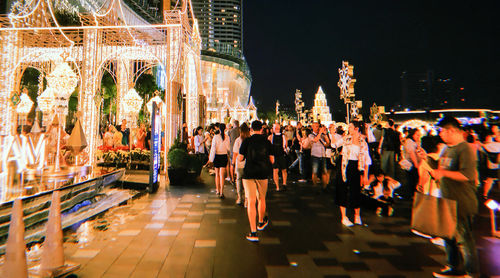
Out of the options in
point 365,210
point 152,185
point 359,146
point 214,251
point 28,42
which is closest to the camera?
point 214,251

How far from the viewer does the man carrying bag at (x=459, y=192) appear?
2.88 metres

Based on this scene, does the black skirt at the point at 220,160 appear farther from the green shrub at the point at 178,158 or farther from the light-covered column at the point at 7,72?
the light-covered column at the point at 7,72

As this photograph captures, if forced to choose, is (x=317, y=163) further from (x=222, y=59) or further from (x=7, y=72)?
(x=222, y=59)

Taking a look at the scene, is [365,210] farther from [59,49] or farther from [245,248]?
[59,49]

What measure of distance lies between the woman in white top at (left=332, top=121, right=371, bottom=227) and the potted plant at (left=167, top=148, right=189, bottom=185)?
523 centimetres

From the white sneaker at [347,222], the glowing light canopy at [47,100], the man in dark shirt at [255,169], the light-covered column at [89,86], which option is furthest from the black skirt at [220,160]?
the glowing light canopy at [47,100]

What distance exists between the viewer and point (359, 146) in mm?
4922

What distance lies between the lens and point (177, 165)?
8820mm

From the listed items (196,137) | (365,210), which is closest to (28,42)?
(196,137)

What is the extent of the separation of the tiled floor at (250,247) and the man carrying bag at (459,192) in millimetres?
352

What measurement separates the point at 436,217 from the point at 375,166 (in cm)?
354

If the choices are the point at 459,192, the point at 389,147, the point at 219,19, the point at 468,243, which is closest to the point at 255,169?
the point at 459,192

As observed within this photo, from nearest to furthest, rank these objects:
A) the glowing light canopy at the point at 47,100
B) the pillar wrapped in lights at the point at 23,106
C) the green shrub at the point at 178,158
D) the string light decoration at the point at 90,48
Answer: the green shrub at the point at 178,158
the string light decoration at the point at 90,48
the glowing light canopy at the point at 47,100
the pillar wrapped in lights at the point at 23,106

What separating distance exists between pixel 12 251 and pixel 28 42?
46.5 ft
